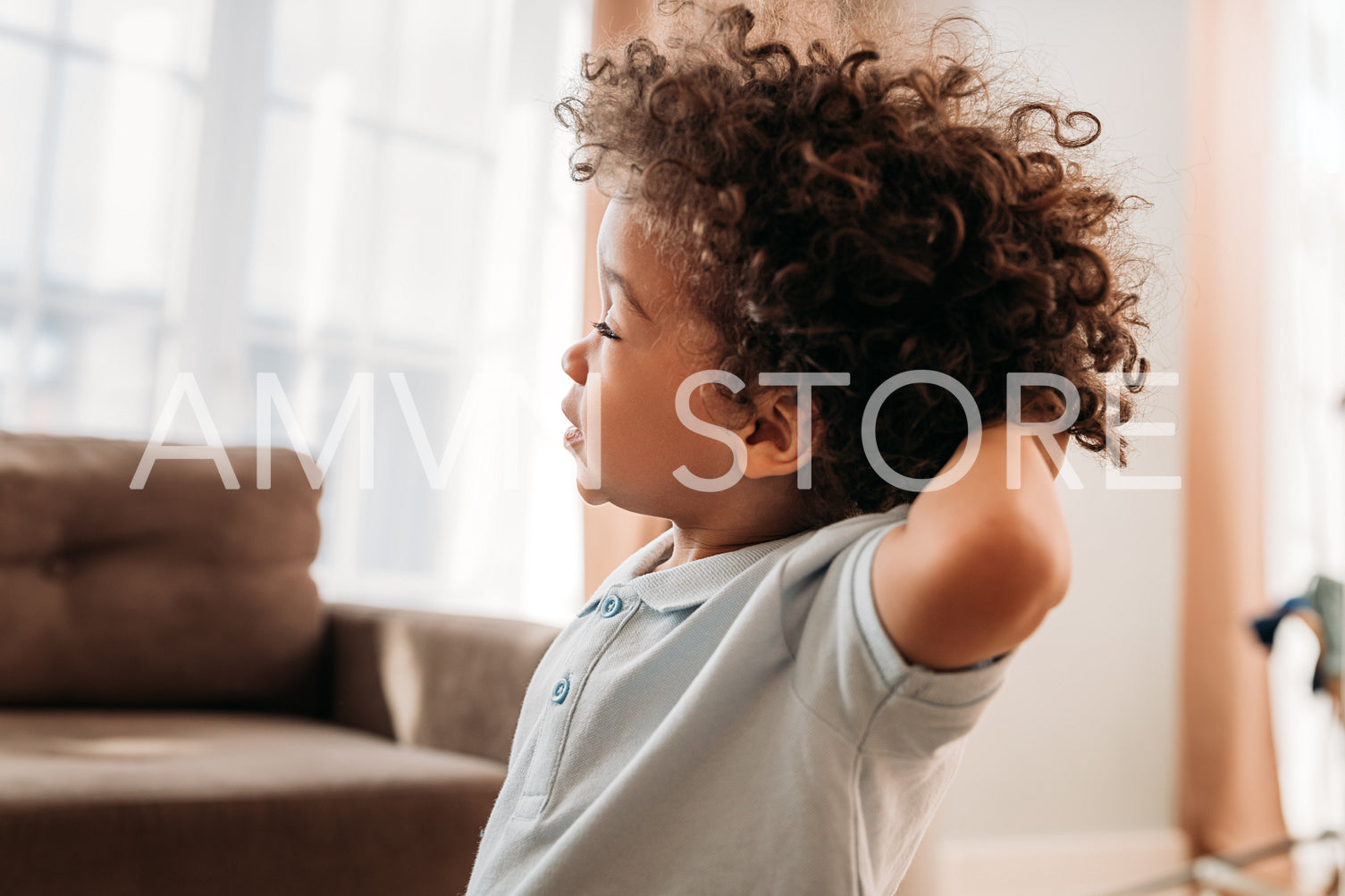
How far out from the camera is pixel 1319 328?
2.67 m

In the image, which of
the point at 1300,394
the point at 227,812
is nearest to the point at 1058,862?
the point at 1300,394

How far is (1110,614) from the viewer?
8.37ft

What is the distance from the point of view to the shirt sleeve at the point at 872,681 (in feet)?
1.50

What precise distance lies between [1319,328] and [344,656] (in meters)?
2.48

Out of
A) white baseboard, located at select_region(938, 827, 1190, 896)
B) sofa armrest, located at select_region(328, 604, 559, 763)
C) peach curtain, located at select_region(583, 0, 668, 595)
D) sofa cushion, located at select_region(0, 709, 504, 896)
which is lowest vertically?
white baseboard, located at select_region(938, 827, 1190, 896)

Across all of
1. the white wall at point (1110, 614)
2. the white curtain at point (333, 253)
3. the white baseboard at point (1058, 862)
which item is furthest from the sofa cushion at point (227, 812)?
the white wall at point (1110, 614)

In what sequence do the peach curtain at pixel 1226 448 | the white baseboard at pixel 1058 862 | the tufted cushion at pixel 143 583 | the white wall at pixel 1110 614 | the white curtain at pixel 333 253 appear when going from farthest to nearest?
1. the peach curtain at pixel 1226 448
2. the white wall at pixel 1110 614
3. the white baseboard at pixel 1058 862
4. the white curtain at pixel 333 253
5. the tufted cushion at pixel 143 583

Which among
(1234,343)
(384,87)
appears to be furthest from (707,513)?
(1234,343)

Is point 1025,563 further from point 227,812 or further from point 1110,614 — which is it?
point 1110,614

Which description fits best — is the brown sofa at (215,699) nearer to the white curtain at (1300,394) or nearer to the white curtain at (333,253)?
the white curtain at (333,253)

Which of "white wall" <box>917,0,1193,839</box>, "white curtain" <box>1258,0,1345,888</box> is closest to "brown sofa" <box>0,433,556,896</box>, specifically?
"white wall" <box>917,0,1193,839</box>

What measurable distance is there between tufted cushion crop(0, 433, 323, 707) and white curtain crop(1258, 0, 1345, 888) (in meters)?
2.33

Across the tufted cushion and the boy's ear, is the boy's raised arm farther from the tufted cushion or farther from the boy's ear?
the tufted cushion

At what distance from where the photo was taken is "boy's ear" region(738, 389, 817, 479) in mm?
586
